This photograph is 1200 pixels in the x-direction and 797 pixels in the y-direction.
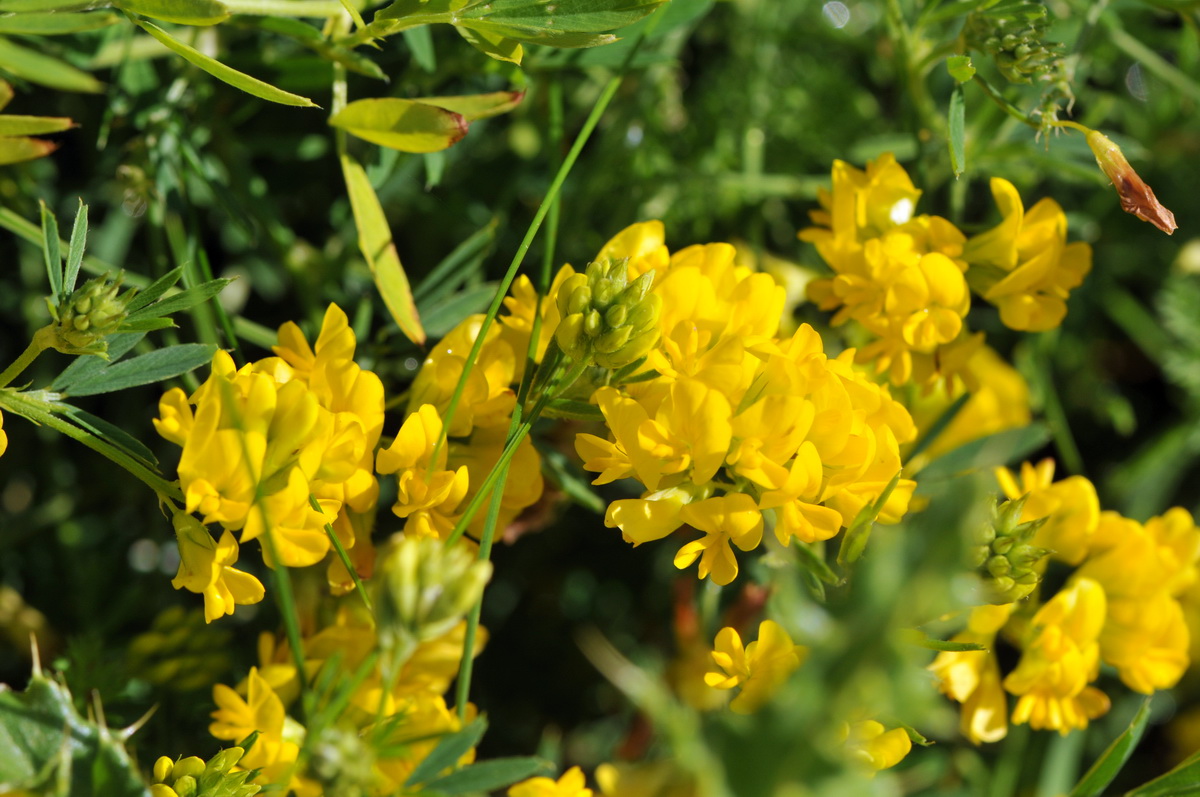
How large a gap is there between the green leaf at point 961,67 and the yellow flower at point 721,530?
1.81ft

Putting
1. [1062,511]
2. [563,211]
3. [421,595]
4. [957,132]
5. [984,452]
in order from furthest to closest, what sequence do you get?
[563,211] → [984,452] → [1062,511] → [957,132] → [421,595]

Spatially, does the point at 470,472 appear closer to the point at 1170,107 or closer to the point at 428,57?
the point at 428,57

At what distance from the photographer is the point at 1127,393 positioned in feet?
7.86

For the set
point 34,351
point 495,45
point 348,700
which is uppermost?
point 495,45

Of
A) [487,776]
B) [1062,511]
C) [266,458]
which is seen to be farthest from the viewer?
[1062,511]

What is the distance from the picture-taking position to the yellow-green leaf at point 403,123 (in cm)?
116

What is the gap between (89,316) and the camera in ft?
3.37

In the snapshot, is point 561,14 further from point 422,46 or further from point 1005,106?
point 1005,106

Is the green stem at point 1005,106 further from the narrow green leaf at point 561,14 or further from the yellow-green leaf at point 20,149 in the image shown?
the yellow-green leaf at point 20,149

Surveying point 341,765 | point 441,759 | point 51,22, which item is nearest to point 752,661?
point 441,759

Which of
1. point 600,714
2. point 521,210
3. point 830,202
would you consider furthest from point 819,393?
point 600,714

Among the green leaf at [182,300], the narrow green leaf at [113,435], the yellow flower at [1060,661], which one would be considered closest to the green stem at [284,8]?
the green leaf at [182,300]

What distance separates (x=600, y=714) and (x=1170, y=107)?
5.38ft

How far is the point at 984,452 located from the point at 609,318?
2.62 feet
